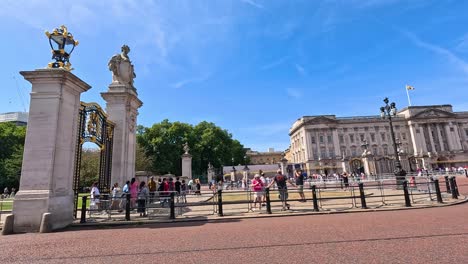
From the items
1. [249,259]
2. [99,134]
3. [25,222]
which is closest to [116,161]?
[99,134]

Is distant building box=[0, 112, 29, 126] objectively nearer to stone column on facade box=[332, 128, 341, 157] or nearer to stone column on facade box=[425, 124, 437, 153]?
stone column on facade box=[332, 128, 341, 157]

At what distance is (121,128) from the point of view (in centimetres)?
1341

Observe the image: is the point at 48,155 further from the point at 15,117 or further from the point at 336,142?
the point at 15,117

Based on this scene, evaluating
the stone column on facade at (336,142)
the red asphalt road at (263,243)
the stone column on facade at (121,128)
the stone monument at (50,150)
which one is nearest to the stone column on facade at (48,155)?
the stone monument at (50,150)

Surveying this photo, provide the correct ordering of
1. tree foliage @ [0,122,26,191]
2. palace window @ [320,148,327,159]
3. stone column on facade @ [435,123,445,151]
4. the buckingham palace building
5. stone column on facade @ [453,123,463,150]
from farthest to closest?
palace window @ [320,148,327,159], stone column on facade @ [435,123,445,151], stone column on facade @ [453,123,463,150], the buckingham palace building, tree foliage @ [0,122,26,191]

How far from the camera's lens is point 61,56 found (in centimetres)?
972

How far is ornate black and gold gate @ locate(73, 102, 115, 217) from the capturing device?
34.6 ft

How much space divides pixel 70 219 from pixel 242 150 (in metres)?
74.3

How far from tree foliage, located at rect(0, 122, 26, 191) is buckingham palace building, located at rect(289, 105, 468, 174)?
73736 millimetres

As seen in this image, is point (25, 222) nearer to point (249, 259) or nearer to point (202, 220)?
point (202, 220)

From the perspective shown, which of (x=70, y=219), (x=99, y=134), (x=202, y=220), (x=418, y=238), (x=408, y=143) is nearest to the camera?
(x=418, y=238)

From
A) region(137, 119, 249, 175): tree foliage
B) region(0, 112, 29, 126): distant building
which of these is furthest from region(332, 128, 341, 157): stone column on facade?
region(0, 112, 29, 126): distant building

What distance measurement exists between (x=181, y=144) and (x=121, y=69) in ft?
161

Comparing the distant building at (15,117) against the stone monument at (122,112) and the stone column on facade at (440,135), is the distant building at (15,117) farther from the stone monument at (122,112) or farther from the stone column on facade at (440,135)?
the stone column on facade at (440,135)
